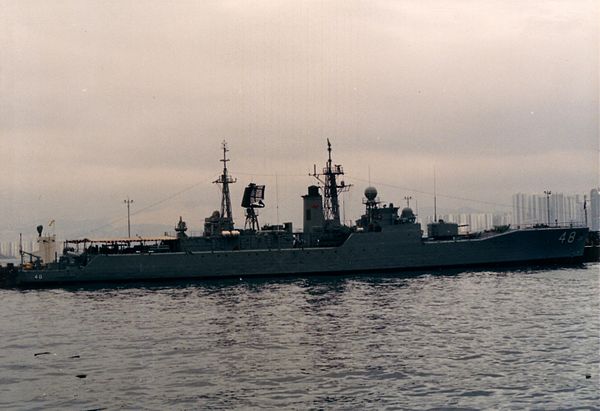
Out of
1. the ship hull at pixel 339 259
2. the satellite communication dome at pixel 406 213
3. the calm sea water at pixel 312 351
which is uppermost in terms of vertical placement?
the satellite communication dome at pixel 406 213

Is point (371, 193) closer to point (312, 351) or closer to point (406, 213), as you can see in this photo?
point (406, 213)

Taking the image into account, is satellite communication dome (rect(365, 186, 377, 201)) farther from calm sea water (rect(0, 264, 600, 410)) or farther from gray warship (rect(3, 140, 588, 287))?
calm sea water (rect(0, 264, 600, 410))

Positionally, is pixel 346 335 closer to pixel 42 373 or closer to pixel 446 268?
pixel 42 373

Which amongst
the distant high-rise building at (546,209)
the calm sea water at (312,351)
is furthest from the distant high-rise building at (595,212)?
the calm sea water at (312,351)

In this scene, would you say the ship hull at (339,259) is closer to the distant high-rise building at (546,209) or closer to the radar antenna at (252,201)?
the radar antenna at (252,201)

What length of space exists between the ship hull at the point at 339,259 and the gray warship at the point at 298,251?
88 millimetres

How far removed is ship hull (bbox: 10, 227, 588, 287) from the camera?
5116 cm

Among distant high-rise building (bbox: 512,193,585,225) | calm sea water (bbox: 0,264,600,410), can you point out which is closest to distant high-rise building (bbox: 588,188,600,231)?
distant high-rise building (bbox: 512,193,585,225)

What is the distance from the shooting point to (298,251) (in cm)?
5309

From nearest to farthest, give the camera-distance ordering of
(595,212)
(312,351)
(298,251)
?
(312,351) → (298,251) → (595,212)

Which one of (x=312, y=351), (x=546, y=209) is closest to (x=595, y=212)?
(x=546, y=209)

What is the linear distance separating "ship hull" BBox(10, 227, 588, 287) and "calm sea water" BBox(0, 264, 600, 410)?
13910mm

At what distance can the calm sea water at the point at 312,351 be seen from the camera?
1507cm

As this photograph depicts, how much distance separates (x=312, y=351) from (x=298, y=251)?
32922mm
